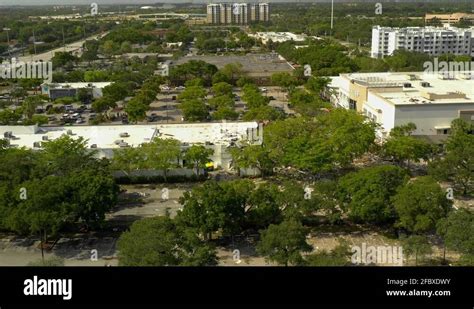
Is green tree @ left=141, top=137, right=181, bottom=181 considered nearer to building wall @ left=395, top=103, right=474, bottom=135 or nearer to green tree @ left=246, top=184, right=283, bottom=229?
green tree @ left=246, top=184, right=283, bottom=229

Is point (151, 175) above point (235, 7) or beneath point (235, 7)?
beneath

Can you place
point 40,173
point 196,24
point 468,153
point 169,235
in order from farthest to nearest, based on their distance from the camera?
1. point 196,24
2. point 468,153
3. point 40,173
4. point 169,235

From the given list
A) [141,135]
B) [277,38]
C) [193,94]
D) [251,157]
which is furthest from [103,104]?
[277,38]

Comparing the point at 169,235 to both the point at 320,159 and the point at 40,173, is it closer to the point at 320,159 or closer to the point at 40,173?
the point at 40,173

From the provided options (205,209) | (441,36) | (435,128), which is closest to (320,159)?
(205,209)

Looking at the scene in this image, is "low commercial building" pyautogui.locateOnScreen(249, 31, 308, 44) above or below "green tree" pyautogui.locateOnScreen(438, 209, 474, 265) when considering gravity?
above

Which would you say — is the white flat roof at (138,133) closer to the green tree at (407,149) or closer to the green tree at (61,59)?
the green tree at (407,149)

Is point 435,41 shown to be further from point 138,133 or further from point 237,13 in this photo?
point 237,13

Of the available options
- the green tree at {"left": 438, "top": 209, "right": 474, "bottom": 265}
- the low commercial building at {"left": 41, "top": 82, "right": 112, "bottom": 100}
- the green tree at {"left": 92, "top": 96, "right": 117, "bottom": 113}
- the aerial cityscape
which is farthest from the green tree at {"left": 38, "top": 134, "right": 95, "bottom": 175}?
the low commercial building at {"left": 41, "top": 82, "right": 112, "bottom": 100}
